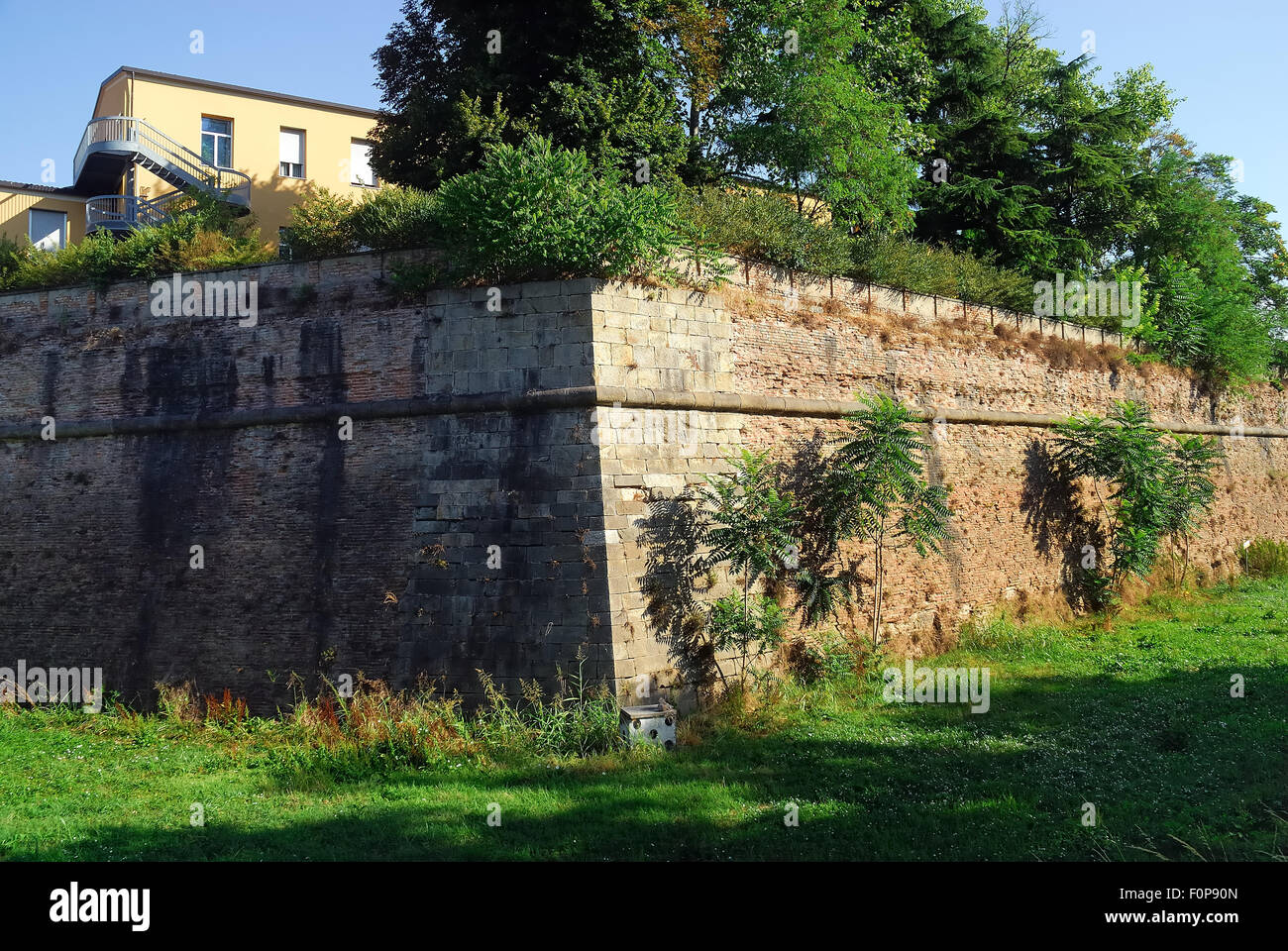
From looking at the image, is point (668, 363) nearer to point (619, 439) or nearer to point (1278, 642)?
point (619, 439)

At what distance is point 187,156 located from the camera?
18.9m

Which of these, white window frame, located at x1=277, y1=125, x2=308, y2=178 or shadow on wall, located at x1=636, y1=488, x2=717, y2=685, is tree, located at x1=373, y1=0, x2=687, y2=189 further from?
white window frame, located at x1=277, y1=125, x2=308, y2=178

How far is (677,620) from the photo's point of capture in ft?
31.5

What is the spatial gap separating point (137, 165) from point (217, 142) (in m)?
2.04

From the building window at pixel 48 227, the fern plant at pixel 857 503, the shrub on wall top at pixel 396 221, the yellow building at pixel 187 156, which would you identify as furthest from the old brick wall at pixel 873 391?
the building window at pixel 48 227

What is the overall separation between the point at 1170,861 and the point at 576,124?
10656 mm

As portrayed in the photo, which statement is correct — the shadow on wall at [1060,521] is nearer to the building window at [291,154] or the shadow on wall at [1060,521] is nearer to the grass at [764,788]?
the grass at [764,788]

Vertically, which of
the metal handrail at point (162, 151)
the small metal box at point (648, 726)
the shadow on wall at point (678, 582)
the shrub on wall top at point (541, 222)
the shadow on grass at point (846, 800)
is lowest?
the shadow on grass at point (846, 800)

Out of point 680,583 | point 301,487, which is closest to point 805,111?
point 680,583

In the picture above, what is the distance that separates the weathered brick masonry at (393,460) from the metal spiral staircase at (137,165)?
5.86 metres

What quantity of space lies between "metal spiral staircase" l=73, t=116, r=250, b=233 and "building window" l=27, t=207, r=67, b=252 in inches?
36.7

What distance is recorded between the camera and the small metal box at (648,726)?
27.7 ft

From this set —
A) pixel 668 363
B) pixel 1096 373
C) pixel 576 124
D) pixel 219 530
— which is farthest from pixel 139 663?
pixel 1096 373

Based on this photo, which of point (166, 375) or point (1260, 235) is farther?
point (1260, 235)
